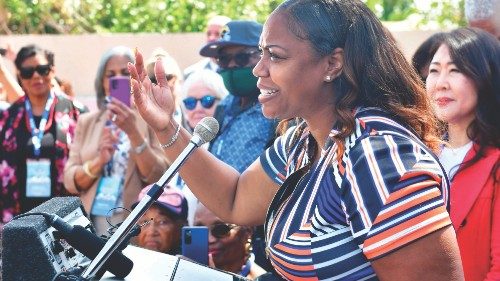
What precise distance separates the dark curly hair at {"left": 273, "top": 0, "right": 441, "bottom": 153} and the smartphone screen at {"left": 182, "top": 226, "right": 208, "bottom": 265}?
123 cm

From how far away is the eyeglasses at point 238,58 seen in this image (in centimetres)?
468

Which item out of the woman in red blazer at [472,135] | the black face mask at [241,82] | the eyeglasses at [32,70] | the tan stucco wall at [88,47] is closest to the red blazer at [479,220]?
the woman in red blazer at [472,135]

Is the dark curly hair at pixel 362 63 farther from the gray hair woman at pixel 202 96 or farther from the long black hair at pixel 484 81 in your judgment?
the gray hair woman at pixel 202 96

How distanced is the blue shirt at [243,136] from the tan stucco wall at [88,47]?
4.98m

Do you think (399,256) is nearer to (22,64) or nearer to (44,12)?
(22,64)

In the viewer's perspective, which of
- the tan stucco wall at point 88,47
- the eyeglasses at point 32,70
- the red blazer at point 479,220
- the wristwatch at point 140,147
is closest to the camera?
the red blazer at point 479,220

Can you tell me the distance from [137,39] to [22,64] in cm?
368

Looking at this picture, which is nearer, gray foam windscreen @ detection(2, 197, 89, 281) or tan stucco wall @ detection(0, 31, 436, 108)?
gray foam windscreen @ detection(2, 197, 89, 281)

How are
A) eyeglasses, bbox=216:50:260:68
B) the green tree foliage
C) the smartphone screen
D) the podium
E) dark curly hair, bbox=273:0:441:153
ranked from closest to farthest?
the podium → dark curly hair, bbox=273:0:441:153 → the smartphone screen → eyeglasses, bbox=216:50:260:68 → the green tree foliage

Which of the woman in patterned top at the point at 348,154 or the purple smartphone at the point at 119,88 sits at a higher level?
the woman in patterned top at the point at 348,154

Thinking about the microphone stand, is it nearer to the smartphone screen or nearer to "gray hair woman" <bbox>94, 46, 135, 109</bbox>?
the smartphone screen

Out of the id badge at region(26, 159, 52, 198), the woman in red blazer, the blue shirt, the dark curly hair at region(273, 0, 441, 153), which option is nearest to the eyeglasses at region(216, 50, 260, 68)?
the blue shirt

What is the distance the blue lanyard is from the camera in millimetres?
5720

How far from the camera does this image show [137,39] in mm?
9664
